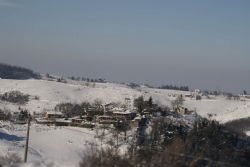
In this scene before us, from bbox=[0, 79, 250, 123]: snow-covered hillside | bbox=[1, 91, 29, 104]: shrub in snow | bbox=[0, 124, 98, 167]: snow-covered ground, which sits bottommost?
bbox=[0, 124, 98, 167]: snow-covered ground

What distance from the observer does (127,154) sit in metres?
15.5

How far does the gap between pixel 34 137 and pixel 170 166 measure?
29710 mm

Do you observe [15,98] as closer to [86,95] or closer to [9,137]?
[86,95]

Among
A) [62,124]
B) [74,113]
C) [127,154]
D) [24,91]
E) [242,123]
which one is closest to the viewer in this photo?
[127,154]

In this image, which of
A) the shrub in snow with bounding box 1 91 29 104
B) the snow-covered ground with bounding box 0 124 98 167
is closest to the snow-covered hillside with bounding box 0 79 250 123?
the shrub in snow with bounding box 1 91 29 104

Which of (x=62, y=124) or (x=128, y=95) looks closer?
(x=62, y=124)

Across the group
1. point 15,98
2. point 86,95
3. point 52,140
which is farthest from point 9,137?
point 86,95

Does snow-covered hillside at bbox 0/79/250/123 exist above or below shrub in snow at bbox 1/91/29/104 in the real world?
above

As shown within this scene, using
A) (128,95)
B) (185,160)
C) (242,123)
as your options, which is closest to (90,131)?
(185,160)

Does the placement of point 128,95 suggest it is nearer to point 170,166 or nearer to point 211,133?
point 211,133

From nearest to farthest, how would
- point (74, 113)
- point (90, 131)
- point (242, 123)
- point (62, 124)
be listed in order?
point (90, 131) → point (62, 124) → point (74, 113) → point (242, 123)

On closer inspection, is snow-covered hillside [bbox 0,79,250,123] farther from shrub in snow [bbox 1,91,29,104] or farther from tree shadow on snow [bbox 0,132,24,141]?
tree shadow on snow [bbox 0,132,24,141]

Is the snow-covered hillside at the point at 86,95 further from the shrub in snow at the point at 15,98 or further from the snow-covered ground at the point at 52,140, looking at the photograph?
the snow-covered ground at the point at 52,140

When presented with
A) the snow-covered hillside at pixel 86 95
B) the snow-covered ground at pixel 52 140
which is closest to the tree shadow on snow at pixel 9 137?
the snow-covered ground at pixel 52 140
